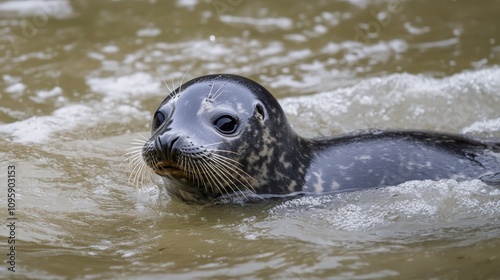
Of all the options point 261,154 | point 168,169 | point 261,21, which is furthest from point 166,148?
point 261,21

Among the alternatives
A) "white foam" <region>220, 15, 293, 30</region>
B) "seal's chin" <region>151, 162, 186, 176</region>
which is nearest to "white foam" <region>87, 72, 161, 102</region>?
"white foam" <region>220, 15, 293, 30</region>

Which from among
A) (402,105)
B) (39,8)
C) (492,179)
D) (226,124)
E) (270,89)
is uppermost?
(39,8)

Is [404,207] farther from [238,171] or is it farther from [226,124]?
[226,124]

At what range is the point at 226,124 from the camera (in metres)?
6.13

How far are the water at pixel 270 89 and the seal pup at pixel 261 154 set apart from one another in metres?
0.18

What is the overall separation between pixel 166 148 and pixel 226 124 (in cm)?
60

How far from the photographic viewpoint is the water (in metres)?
5.15

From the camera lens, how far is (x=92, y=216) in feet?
20.1

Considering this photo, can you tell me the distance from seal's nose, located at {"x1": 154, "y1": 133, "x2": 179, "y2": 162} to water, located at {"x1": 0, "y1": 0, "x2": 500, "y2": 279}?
1.73ft

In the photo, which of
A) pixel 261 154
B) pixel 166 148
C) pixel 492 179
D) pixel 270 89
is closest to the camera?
pixel 166 148

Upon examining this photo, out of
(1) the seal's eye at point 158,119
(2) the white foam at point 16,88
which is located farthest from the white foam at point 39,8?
(1) the seal's eye at point 158,119

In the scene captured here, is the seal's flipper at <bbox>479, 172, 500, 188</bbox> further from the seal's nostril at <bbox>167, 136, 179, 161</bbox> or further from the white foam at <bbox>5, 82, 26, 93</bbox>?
the white foam at <bbox>5, 82, 26, 93</bbox>

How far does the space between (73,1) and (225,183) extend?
745 cm

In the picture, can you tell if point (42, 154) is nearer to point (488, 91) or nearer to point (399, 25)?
point (488, 91)
